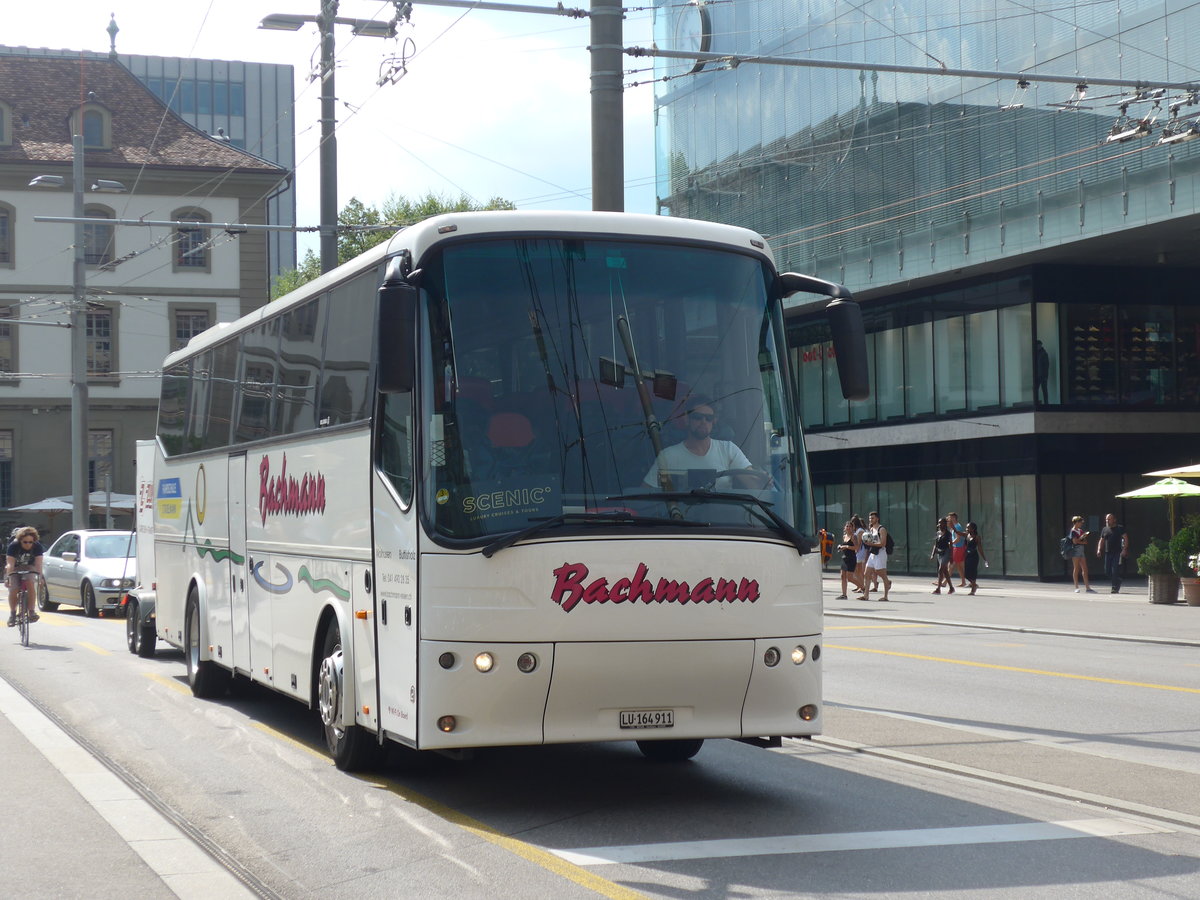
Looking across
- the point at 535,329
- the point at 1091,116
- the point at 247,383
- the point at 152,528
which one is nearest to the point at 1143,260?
the point at 1091,116

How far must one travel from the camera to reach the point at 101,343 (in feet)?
191

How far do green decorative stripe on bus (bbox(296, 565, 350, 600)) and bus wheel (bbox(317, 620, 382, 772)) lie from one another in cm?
23

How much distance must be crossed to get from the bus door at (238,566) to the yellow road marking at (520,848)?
362cm

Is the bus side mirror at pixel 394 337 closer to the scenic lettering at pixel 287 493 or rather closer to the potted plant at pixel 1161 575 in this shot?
the scenic lettering at pixel 287 493

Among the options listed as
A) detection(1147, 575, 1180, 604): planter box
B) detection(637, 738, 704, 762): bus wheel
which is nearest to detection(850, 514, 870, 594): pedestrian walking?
detection(1147, 575, 1180, 604): planter box

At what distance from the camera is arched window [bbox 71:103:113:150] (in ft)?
195

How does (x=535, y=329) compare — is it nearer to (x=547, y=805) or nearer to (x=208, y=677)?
(x=547, y=805)

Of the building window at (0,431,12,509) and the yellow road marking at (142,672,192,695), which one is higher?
the building window at (0,431,12,509)

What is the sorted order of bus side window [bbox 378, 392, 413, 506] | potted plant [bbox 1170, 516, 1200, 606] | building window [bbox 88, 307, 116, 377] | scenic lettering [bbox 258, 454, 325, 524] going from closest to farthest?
bus side window [bbox 378, 392, 413, 506], scenic lettering [bbox 258, 454, 325, 524], potted plant [bbox 1170, 516, 1200, 606], building window [bbox 88, 307, 116, 377]

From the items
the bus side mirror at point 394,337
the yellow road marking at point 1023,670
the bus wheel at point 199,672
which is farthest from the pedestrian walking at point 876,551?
the bus side mirror at point 394,337

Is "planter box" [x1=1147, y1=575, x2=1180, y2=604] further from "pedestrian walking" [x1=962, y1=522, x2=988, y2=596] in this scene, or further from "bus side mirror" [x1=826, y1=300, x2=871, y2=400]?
"bus side mirror" [x1=826, y1=300, x2=871, y2=400]

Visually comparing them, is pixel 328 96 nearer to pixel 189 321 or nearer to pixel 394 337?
pixel 394 337

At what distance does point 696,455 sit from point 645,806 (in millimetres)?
1937

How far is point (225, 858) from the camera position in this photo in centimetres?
739
